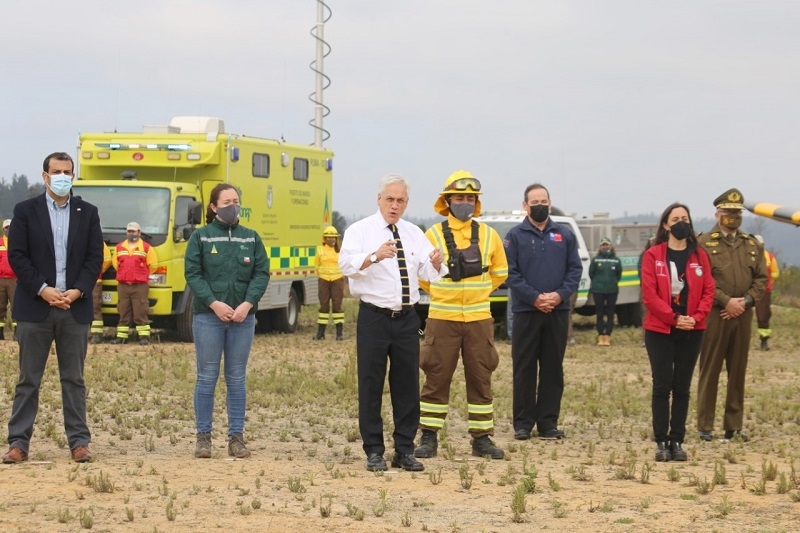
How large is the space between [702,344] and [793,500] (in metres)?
2.96

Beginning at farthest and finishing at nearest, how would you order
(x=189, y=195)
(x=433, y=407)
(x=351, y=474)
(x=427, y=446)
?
(x=189, y=195)
(x=433, y=407)
(x=427, y=446)
(x=351, y=474)

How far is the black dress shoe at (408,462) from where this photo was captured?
371 inches

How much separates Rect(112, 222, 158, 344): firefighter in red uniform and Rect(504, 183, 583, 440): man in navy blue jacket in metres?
9.59

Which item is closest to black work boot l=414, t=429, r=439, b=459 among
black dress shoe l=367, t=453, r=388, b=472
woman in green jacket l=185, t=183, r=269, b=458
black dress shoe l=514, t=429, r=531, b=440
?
black dress shoe l=367, t=453, r=388, b=472

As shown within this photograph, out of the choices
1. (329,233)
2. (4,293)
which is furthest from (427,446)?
(329,233)

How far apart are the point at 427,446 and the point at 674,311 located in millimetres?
2074

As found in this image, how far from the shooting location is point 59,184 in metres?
9.41

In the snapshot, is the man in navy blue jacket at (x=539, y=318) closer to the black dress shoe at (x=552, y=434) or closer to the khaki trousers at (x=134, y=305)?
the black dress shoe at (x=552, y=434)

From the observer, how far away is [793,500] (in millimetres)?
8523

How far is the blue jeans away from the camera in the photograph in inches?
388

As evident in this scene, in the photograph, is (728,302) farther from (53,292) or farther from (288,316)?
(288,316)

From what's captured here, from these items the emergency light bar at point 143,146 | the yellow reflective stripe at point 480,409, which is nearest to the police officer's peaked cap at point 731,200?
A: the yellow reflective stripe at point 480,409

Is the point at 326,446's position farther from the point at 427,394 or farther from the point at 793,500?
the point at 793,500

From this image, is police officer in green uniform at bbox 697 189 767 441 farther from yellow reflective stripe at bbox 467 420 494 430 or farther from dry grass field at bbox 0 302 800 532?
yellow reflective stripe at bbox 467 420 494 430
